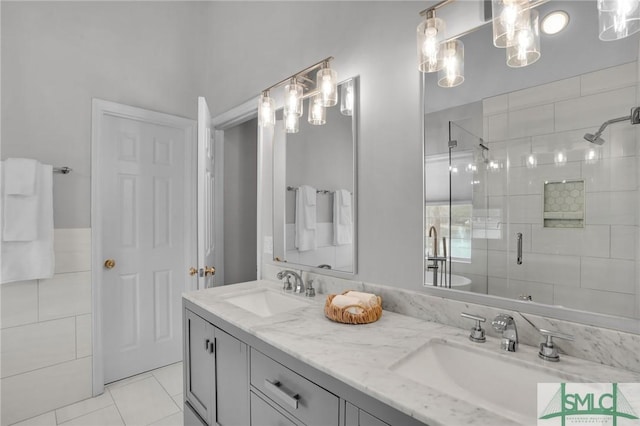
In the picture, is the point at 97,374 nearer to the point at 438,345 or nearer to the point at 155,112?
the point at 155,112

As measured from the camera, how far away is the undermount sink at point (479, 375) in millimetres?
855

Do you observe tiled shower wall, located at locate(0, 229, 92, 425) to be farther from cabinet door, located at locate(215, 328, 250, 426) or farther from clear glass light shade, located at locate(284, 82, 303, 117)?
clear glass light shade, located at locate(284, 82, 303, 117)

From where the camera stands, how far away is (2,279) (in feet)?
6.15

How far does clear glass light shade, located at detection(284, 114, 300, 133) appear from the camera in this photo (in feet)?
5.97

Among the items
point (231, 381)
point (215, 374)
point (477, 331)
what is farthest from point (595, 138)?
point (215, 374)

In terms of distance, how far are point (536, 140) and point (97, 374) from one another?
116 inches

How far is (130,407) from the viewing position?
7.06 feet

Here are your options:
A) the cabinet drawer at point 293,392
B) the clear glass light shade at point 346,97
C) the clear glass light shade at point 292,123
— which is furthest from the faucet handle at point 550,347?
the clear glass light shade at point 292,123

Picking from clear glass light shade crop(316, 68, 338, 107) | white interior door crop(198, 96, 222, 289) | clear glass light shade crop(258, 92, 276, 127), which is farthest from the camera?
white interior door crop(198, 96, 222, 289)

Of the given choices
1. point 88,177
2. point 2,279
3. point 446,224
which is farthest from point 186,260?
point 446,224

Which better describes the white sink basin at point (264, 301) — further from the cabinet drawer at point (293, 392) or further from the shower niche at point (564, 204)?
the shower niche at point (564, 204)

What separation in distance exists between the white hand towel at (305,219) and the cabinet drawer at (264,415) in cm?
84

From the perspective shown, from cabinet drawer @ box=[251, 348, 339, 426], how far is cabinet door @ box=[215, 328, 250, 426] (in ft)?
0.26

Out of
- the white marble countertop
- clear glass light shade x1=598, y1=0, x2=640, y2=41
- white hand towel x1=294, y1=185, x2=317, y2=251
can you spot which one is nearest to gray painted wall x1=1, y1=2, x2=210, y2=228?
white hand towel x1=294, y1=185, x2=317, y2=251
